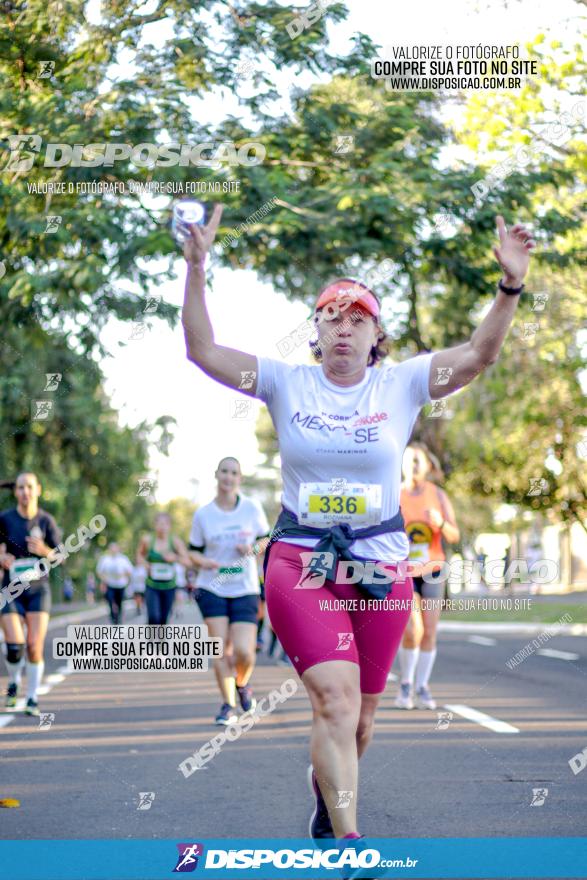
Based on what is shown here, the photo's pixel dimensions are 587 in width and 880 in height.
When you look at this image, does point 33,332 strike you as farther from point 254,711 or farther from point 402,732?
point 402,732

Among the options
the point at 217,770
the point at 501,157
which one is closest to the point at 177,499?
the point at 501,157

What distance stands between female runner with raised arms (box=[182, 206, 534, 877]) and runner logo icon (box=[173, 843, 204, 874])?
0.43m

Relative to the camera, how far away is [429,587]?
1064cm

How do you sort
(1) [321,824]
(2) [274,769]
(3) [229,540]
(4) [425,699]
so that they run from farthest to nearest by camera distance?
(4) [425,699] → (3) [229,540] → (2) [274,769] → (1) [321,824]

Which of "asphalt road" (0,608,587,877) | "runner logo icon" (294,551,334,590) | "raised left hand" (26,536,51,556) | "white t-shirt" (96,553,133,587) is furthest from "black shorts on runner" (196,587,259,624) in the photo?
"white t-shirt" (96,553,133,587)

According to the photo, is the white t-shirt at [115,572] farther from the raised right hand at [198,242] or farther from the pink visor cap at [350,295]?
the raised right hand at [198,242]

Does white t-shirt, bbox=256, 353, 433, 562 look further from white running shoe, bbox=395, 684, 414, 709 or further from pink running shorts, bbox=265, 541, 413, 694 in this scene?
white running shoe, bbox=395, 684, 414, 709

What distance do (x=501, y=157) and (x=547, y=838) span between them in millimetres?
12964

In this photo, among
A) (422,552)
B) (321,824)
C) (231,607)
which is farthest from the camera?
(422,552)

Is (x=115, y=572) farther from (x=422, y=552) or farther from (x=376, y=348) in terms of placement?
(x=376, y=348)

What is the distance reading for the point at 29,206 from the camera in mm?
12812

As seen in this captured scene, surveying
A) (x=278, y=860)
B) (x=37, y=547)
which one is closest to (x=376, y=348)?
(x=278, y=860)

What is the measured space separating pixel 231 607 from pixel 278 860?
583cm

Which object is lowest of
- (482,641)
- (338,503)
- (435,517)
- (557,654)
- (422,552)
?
(482,641)
